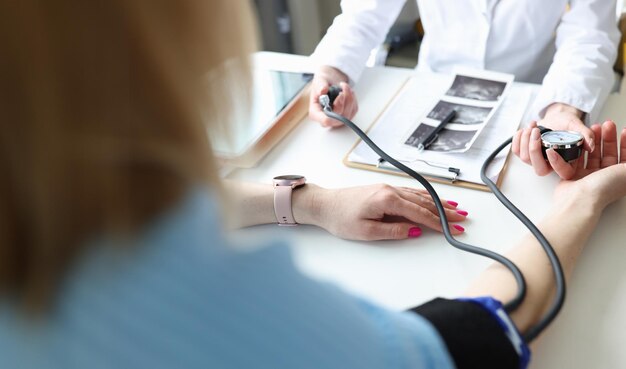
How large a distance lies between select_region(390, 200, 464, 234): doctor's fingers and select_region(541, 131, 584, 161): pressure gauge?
19cm

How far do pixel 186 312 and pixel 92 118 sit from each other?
137mm

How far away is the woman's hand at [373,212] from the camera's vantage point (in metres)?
0.84

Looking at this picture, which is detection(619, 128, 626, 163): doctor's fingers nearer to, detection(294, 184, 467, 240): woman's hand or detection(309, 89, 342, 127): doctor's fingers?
detection(294, 184, 467, 240): woman's hand

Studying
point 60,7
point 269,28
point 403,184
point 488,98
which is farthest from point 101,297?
point 269,28

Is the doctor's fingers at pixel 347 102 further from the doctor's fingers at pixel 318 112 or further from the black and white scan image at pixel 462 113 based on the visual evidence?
the black and white scan image at pixel 462 113

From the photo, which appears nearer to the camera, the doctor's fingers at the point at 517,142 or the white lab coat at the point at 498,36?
the doctor's fingers at the point at 517,142

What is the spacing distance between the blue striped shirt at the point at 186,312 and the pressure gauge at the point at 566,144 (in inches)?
21.7

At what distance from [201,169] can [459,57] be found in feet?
3.59

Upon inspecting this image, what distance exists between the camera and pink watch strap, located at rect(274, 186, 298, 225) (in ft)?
2.90

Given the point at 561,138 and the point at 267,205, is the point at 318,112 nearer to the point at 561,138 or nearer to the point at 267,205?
the point at 267,205

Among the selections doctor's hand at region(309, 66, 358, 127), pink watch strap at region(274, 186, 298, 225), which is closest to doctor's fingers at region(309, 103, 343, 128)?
doctor's hand at region(309, 66, 358, 127)

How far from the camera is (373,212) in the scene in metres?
0.84

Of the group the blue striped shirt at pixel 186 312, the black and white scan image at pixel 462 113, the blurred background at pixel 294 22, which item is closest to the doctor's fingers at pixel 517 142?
the black and white scan image at pixel 462 113

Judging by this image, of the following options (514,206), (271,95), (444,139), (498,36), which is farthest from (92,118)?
(498,36)
